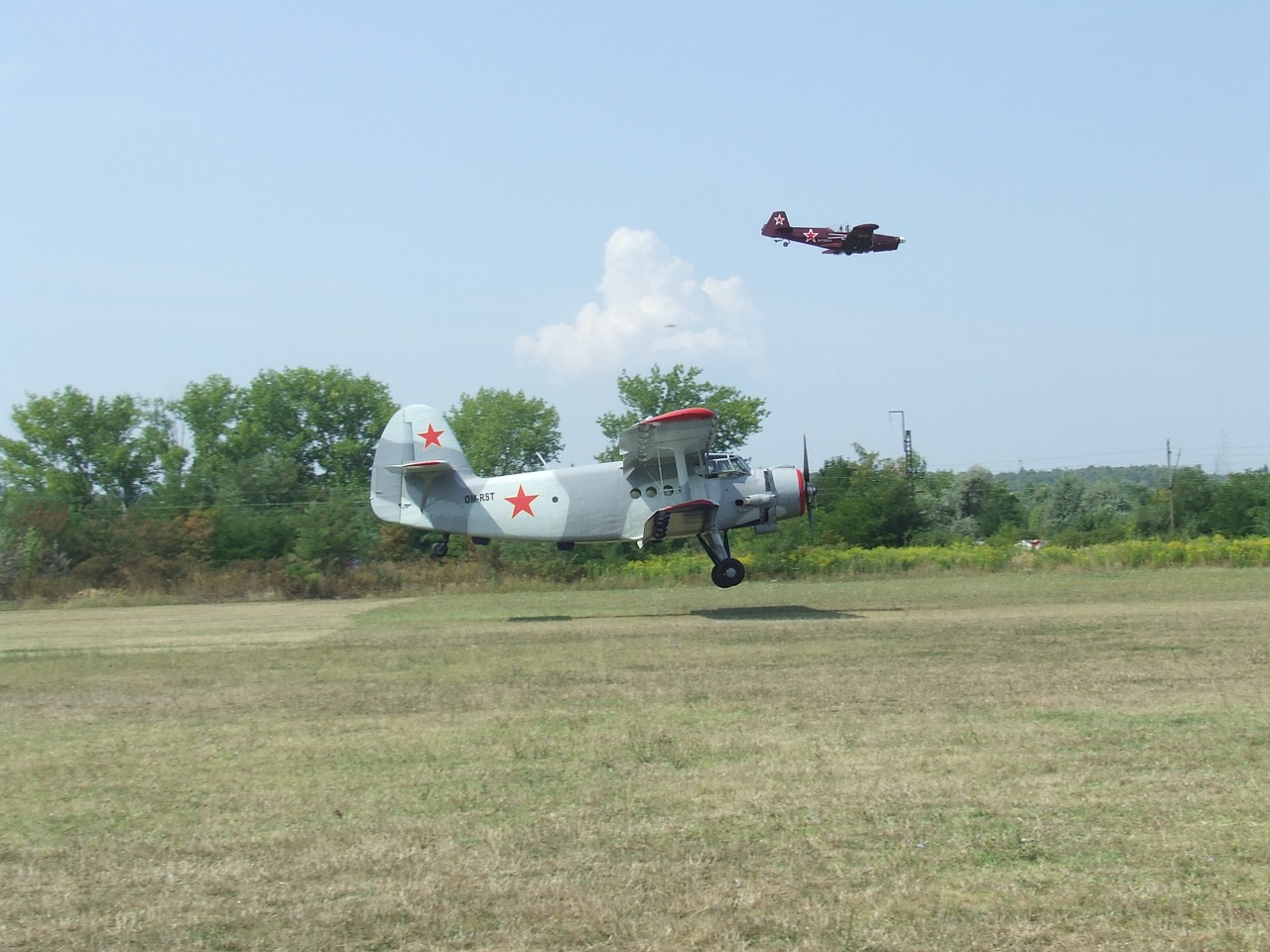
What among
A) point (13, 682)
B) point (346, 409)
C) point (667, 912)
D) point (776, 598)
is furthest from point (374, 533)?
point (346, 409)

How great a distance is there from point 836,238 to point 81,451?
53.7 m

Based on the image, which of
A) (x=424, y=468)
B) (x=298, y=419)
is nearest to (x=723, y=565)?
(x=424, y=468)

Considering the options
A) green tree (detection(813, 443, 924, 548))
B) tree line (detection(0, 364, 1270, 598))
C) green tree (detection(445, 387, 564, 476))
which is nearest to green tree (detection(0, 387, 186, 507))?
tree line (detection(0, 364, 1270, 598))

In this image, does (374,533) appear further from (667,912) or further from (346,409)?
(346,409)

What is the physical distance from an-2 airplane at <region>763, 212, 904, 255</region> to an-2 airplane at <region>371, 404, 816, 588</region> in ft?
41.7

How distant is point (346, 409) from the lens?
252ft

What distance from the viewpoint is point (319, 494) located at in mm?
53406

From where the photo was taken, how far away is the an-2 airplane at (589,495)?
74.6ft

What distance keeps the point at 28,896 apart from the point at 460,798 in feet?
8.72

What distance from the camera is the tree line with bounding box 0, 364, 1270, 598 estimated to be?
37.3 m

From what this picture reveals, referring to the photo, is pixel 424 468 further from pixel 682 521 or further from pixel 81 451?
pixel 81 451

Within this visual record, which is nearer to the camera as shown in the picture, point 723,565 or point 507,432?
point 723,565

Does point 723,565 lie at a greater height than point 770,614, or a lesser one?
greater

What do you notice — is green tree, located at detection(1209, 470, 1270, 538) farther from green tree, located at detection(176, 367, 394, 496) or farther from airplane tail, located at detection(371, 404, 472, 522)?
green tree, located at detection(176, 367, 394, 496)
